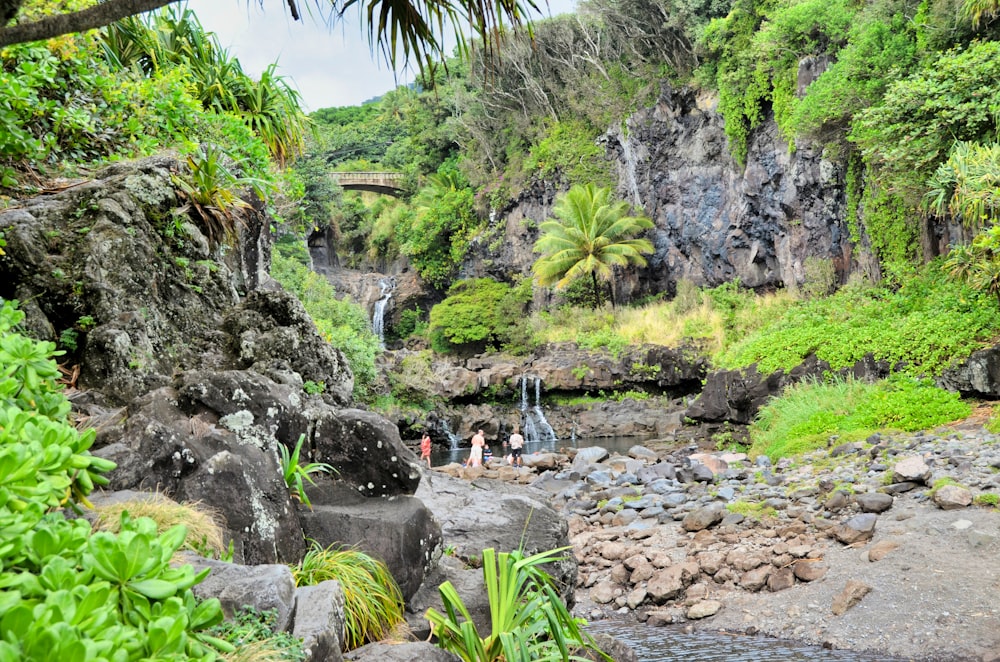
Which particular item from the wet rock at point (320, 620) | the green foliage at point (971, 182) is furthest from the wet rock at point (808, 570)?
the green foliage at point (971, 182)

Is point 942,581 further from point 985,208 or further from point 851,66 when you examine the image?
point 851,66

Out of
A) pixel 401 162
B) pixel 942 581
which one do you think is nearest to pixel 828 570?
pixel 942 581

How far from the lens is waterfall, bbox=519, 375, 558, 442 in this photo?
23891 millimetres

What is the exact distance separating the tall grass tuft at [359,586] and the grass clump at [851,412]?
33.7ft

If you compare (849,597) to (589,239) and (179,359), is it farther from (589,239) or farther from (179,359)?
(589,239)

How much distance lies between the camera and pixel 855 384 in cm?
1369

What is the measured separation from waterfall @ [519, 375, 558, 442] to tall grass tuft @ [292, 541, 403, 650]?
20.2 metres

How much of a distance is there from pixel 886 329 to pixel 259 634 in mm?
15935

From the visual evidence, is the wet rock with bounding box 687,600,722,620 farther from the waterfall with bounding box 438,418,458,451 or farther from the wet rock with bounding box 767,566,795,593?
the waterfall with bounding box 438,418,458,451

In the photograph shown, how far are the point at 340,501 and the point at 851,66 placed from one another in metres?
18.8

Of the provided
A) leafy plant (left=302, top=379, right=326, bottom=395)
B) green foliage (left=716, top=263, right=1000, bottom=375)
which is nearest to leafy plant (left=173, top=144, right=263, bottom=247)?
leafy plant (left=302, top=379, right=326, bottom=395)

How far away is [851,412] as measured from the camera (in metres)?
12.9

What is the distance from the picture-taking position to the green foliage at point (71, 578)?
128cm

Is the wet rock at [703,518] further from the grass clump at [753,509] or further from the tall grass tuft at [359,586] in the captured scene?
the tall grass tuft at [359,586]
